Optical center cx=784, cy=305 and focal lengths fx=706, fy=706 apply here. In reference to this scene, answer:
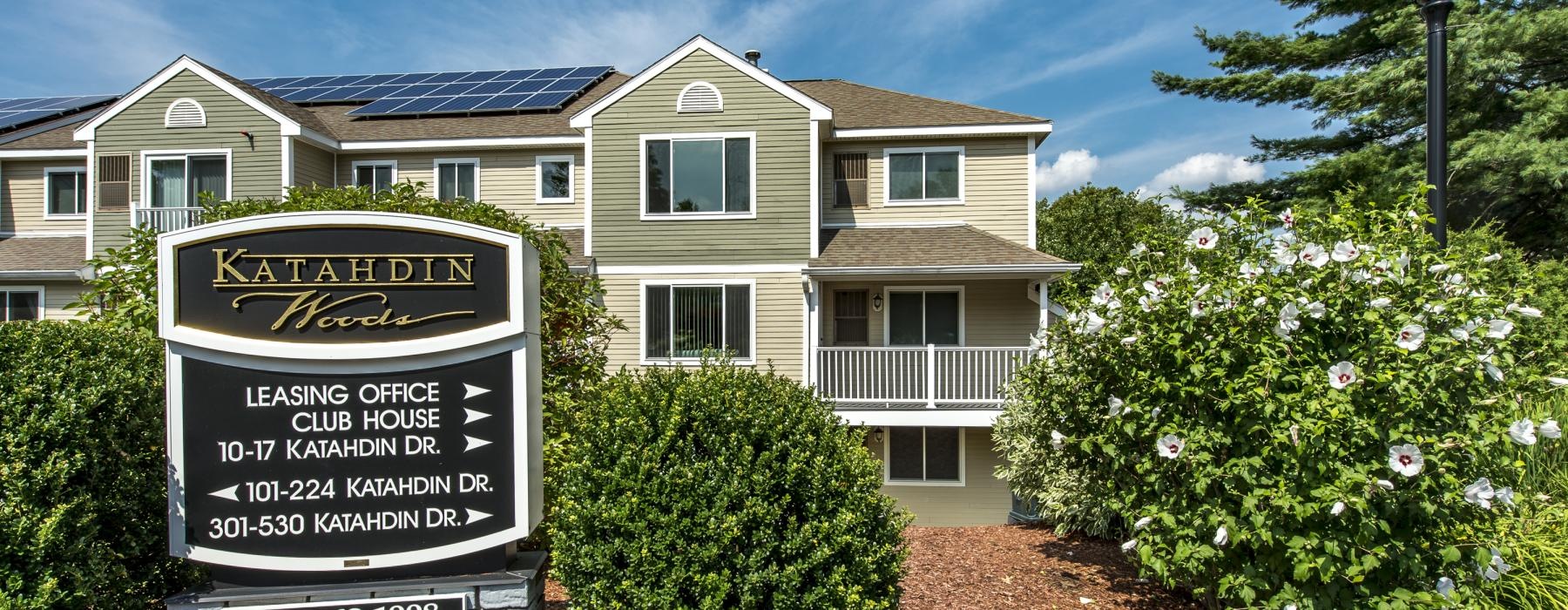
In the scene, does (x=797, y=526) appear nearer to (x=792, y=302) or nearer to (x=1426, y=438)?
(x=1426, y=438)

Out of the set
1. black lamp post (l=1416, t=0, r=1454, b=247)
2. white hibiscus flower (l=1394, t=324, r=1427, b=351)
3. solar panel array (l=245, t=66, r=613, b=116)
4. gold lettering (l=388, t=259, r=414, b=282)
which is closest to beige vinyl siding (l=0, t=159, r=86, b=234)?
solar panel array (l=245, t=66, r=613, b=116)

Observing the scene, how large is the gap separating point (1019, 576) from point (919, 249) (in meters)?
6.99

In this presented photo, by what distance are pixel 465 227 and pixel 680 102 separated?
29.3 feet

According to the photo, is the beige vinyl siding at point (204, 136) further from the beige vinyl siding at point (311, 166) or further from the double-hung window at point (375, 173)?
the double-hung window at point (375, 173)

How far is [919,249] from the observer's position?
11.9m

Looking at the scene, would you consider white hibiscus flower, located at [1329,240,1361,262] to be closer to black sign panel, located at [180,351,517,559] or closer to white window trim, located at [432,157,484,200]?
black sign panel, located at [180,351,517,559]

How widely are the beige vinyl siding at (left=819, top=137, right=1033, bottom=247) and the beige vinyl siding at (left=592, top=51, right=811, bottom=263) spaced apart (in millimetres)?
1375

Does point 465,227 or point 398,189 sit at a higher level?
point 398,189

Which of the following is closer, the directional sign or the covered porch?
the directional sign

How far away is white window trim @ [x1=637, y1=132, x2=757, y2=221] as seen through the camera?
1194cm

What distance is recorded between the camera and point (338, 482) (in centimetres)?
350

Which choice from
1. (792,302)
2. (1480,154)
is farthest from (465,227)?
(1480,154)

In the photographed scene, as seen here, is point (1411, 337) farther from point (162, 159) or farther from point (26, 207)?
point (26, 207)

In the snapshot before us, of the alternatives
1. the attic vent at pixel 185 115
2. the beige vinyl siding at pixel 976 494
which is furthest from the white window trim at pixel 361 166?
the beige vinyl siding at pixel 976 494
